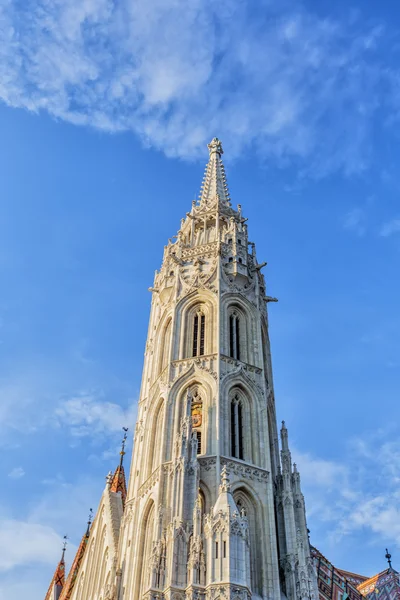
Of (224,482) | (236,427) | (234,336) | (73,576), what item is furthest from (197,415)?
(73,576)

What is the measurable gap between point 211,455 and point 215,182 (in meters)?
26.8

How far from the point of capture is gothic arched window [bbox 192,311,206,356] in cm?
3588

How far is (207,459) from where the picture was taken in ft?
98.4

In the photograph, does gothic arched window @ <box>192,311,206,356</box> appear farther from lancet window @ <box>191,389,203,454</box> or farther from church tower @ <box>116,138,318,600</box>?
lancet window @ <box>191,389,203,454</box>

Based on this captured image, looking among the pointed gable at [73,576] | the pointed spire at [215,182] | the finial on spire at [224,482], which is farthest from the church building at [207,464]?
the pointed gable at [73,576]

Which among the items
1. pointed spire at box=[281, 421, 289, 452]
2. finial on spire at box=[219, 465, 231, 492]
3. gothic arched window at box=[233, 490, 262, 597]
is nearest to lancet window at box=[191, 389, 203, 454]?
finial on spire at box=[219, 465, 231, 492]

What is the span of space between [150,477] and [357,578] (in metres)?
26.0

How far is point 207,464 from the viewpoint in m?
29.9

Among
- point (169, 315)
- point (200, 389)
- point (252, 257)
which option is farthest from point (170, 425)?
point (252, 257)

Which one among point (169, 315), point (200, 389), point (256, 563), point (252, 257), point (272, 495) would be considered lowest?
point (256, 563)

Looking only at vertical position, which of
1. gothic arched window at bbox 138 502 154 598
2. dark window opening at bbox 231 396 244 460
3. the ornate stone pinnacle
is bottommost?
gothic arched window at bbox 138 502 154 598

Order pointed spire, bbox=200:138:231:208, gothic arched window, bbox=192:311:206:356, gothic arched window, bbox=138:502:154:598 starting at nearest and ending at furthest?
gothic arched window, bbox=138:502:154:598, gothic arched window, bbox=192:311:206:356, pointed spire, bbox=200:138:231:208

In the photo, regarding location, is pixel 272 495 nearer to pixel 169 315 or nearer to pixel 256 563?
pixel 256 563

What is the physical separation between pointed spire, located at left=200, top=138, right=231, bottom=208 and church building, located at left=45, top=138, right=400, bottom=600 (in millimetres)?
4038
